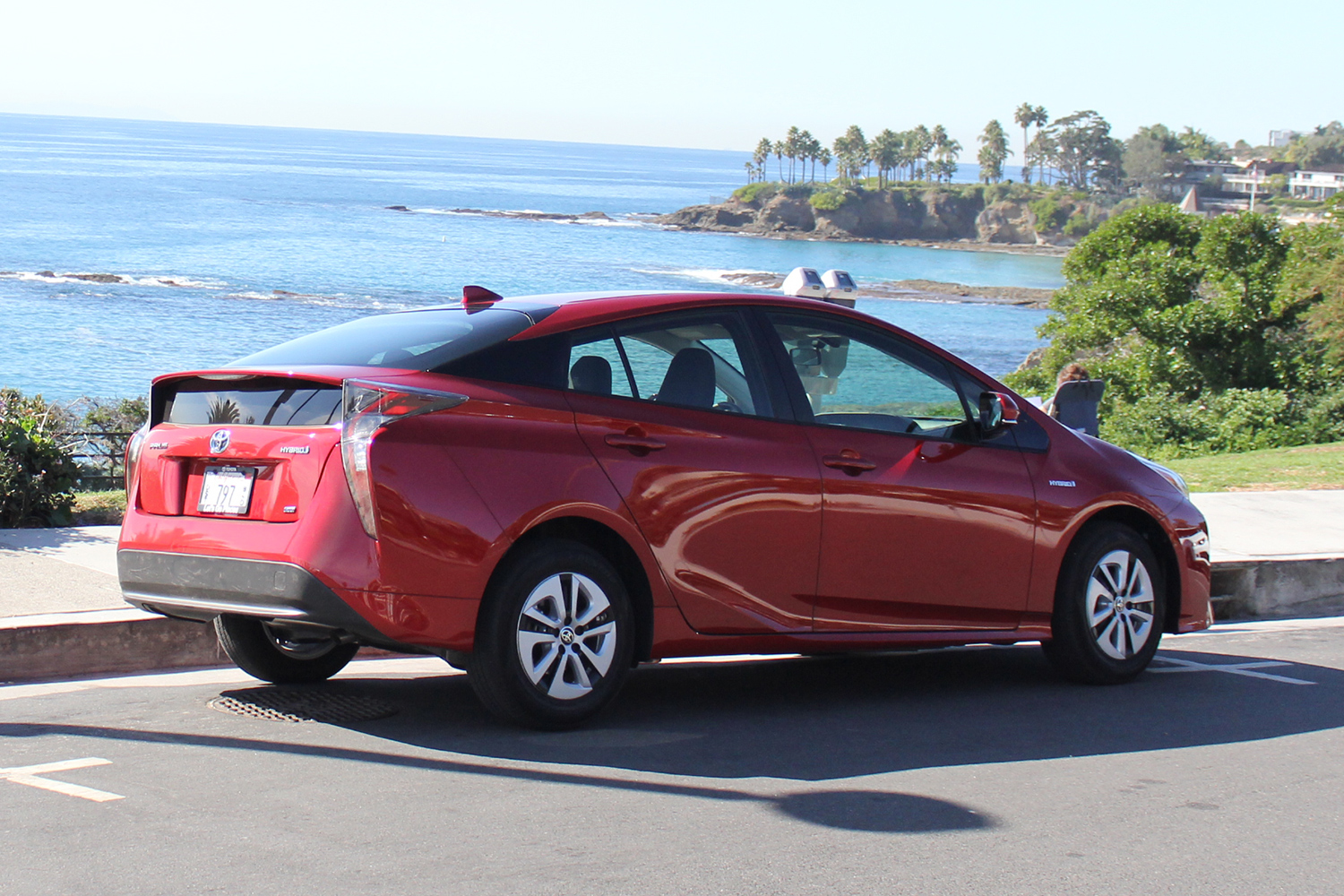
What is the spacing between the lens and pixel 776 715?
5.89 meters

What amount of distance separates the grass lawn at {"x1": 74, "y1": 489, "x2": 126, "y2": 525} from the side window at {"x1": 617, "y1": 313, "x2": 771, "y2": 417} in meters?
5.42

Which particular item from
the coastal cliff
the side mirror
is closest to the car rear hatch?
the side mirror

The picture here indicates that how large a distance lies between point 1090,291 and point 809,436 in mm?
26066

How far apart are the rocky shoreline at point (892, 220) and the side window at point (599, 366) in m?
141

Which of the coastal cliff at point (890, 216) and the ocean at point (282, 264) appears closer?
the ocean at point (282, 264)

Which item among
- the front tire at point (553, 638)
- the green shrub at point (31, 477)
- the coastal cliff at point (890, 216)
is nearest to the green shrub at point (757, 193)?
the coastal cliff at point (890, 216)

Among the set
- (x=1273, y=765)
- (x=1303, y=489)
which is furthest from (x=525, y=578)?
(x=1303, y=489)

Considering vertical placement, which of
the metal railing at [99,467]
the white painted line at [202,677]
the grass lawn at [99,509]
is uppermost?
the white painted line at [202,677]

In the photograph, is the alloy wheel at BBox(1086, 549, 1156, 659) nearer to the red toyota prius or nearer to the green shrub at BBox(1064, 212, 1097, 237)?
the red toyota prius

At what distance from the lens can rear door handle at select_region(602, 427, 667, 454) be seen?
5293 millimetres

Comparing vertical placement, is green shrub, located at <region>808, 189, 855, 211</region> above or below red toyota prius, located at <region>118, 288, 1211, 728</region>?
above

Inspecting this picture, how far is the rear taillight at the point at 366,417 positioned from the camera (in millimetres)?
4805

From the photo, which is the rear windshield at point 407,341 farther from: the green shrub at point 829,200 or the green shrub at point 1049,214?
the green shrub at point 1049,214

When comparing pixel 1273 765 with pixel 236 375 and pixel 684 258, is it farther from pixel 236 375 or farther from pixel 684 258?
pixel 684 258
